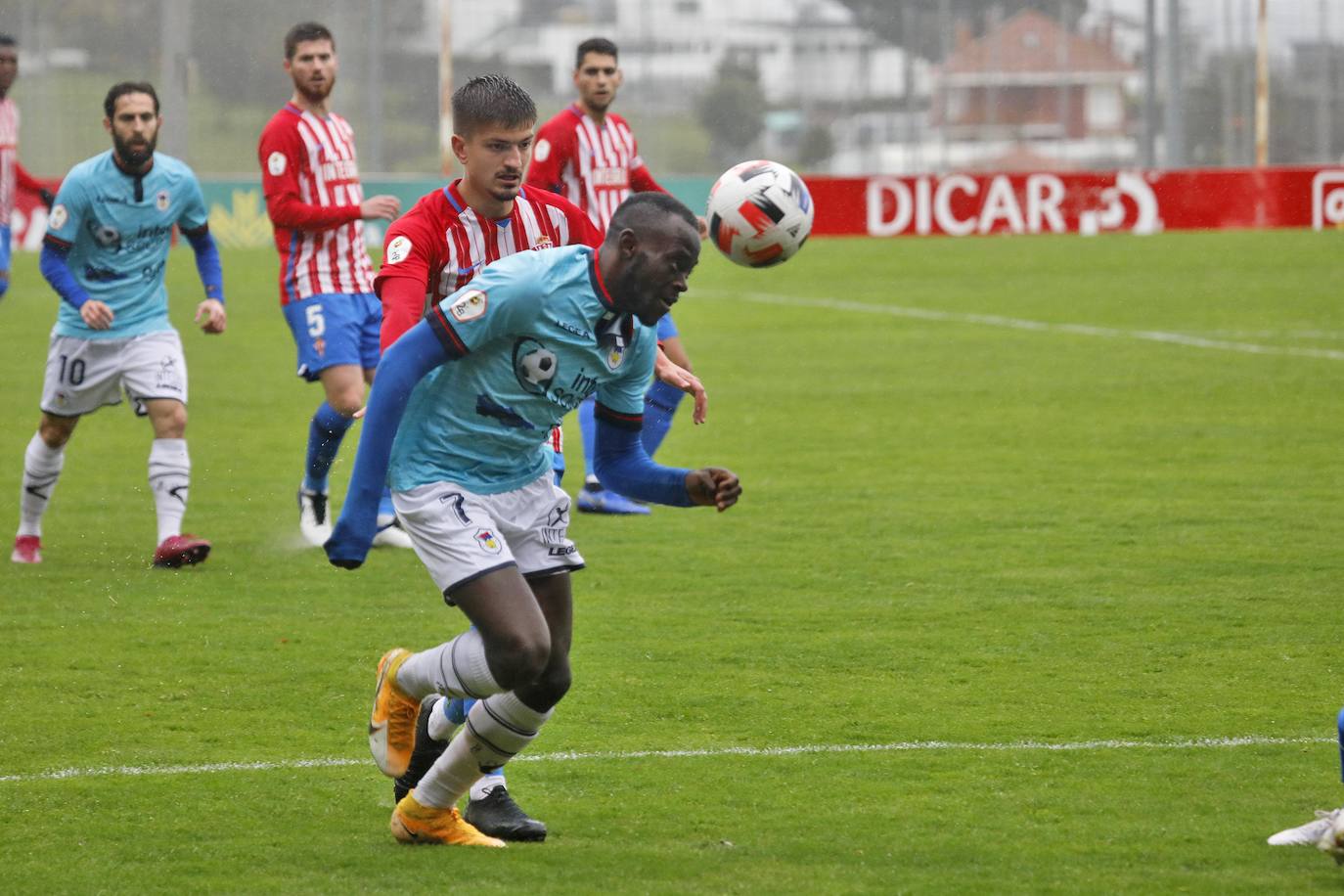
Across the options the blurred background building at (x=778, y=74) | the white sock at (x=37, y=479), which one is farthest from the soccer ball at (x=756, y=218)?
the blurred background building at (x=778, y=74)

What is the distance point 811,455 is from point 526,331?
731 cm

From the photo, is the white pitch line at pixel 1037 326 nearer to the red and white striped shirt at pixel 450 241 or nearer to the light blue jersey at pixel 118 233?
the light blue jersey at pixel 118 233

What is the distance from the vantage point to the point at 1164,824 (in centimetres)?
484

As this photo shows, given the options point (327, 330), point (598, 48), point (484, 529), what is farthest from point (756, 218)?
point (598, 48)

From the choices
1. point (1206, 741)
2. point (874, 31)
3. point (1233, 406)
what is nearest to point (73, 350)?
point (1206, 741)

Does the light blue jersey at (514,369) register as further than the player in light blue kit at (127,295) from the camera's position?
No

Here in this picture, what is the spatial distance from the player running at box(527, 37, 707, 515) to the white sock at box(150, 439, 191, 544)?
2.18 meters

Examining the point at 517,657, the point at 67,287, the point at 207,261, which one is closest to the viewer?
the point at 517,657

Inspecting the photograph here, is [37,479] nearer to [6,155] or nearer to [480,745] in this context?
[480,745]

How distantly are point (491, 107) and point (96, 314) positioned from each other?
3.52 metres

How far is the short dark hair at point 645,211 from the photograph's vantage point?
14.7 ft

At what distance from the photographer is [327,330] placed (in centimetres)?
894

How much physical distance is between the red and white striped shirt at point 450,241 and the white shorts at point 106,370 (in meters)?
3.16

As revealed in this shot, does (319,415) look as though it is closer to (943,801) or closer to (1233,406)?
(943,801)
